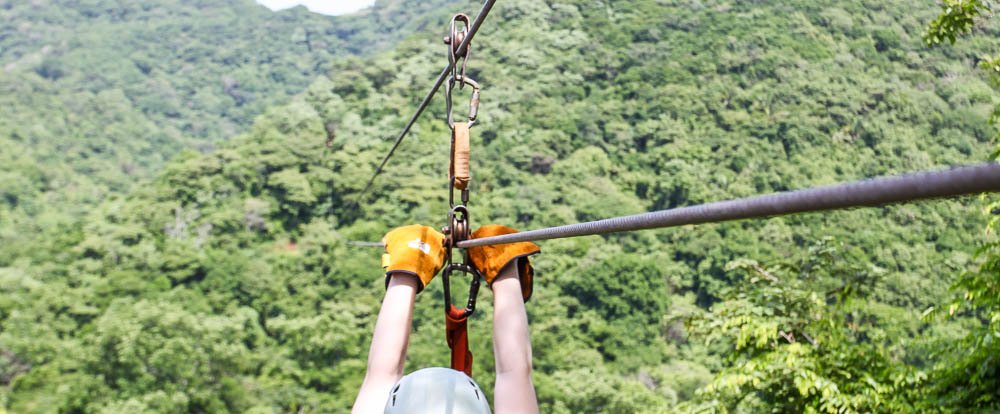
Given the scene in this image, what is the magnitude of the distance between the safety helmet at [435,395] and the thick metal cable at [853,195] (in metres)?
0.74

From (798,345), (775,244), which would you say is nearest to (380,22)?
(775,244)

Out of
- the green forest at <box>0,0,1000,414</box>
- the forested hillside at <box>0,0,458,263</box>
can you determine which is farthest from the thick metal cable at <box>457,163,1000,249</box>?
the forested hillside at <box>0,0,458,263</box>

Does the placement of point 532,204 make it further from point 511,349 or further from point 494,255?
point 511,349

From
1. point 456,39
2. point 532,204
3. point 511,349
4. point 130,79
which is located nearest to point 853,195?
point 511,349

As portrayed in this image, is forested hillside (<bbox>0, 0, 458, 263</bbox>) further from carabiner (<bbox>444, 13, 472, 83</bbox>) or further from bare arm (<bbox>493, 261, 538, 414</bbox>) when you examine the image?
bare arm (<bbox>493, 261, 538, 414</bbox>)

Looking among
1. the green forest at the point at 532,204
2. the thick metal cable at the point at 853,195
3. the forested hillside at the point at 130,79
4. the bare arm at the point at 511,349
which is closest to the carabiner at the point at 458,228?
the bare arm at the point at 511,349

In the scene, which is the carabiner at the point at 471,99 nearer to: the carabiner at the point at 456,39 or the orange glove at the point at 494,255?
the carabiner at the point at 456,39

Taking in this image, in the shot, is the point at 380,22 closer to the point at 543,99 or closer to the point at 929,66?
the point at 543,99

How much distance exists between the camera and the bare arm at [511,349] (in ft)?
4.62

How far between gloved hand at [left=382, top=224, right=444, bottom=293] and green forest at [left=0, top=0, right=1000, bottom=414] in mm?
1661

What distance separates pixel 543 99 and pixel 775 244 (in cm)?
1205

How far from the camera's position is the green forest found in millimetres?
16984

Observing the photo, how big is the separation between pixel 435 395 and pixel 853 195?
1015 mm

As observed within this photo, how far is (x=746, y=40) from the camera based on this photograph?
→ 1334 inches
